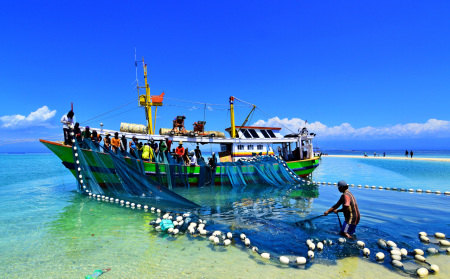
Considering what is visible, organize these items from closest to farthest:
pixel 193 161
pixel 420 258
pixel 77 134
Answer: pixel 420 258
pixel 77 134
pixel 193 161

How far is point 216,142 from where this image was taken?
1828cm

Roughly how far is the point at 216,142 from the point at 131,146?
6774mm

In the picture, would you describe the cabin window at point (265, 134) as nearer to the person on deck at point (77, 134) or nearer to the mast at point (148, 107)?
the mast at point (148, 107)

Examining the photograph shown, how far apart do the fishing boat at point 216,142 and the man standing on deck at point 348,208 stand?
1002cm

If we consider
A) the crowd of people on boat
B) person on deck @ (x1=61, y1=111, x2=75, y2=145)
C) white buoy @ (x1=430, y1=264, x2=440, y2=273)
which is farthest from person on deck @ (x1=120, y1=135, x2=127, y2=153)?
white buoy @ (x1=430, y1=264, x2=440, y2=273)

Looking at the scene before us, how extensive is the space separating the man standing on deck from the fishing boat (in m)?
10.0

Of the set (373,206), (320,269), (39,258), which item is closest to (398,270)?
(320,269)

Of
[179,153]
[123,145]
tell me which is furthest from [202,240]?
[123,145]

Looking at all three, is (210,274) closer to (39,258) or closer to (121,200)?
(39,258)

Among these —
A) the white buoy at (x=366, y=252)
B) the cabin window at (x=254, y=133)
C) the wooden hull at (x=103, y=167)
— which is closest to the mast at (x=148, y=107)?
the wooden hull at (x=103, y=167)

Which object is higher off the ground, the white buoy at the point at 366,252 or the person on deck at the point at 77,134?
the person on deck at the point at 77,134

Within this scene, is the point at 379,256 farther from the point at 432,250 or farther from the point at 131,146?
the point at 131,146

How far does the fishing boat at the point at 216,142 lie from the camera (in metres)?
12.5

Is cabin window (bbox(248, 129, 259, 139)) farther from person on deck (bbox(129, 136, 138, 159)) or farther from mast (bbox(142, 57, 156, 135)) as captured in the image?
person on deck (bbox(129, 136, 138, 159))
